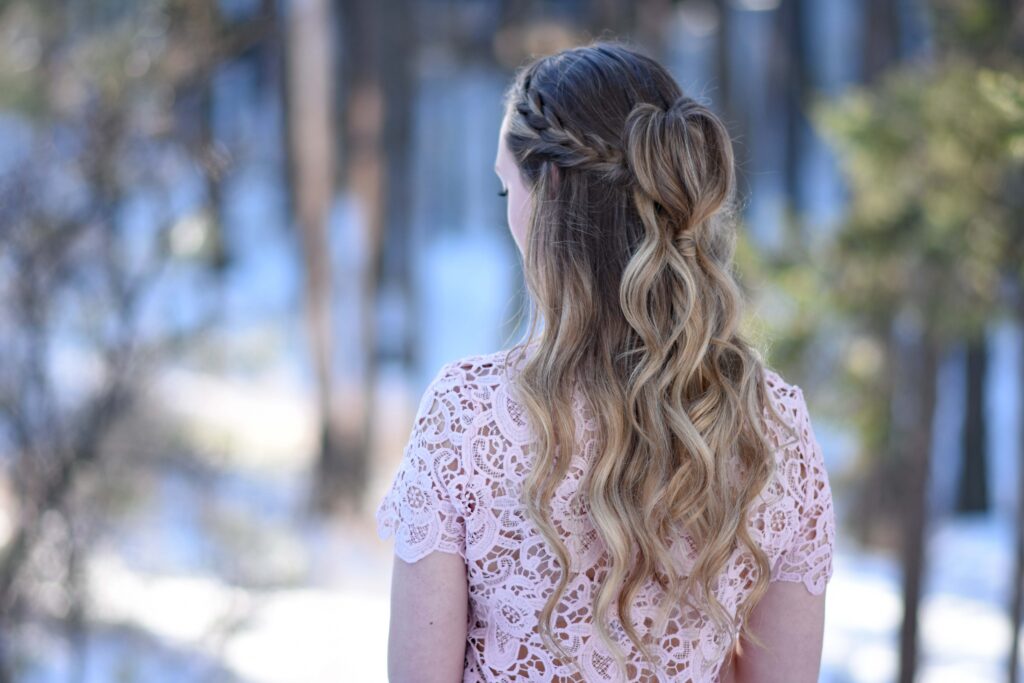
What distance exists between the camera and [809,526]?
4.50ft

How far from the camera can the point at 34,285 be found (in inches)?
137

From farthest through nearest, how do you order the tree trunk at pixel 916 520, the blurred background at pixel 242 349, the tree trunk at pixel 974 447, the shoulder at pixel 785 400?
the tree trunk at pixel 974 447, the tree trunk at pixel 916 520, the blurred background at pixel 242 349, the shoulder at pixel 785 400

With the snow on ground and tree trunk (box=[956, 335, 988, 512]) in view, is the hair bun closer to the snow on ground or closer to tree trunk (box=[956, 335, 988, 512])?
the snow on ground

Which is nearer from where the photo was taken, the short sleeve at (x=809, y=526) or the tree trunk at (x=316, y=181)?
the short sleeve at (x=809, y=526)

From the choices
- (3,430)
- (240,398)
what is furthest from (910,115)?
(240,398)

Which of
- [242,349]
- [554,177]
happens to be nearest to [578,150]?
[554,177]

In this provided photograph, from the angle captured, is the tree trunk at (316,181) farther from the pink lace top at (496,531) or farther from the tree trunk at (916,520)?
the pink lace top at (496,531)

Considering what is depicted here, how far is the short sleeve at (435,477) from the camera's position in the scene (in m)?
1.22

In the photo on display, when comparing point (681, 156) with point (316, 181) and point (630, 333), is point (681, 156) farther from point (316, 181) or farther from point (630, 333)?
point (316, 181)

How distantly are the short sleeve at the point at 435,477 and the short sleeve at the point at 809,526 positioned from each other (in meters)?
0.42

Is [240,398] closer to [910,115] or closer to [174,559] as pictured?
[174,559]

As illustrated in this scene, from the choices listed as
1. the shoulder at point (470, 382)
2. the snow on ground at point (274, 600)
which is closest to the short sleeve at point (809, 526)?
the shoulder at point (470, 382)

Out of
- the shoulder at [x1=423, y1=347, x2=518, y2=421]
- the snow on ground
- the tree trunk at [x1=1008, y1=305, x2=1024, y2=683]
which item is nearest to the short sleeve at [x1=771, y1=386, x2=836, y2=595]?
the shoulder at [x1=423, y1=347, x2=518, y2=421]

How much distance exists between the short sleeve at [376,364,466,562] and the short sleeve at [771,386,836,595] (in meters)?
0.42
